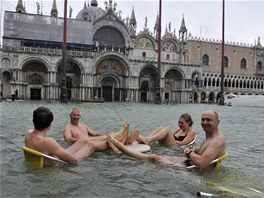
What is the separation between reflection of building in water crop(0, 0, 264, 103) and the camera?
136 feet

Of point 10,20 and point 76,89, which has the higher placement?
point 10,20

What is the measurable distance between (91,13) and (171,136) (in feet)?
164

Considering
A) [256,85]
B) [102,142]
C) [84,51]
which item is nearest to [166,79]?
[84,51]

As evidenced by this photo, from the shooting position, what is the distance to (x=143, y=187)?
13.8ft

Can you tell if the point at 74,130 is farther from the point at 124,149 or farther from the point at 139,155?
the point at 139,155

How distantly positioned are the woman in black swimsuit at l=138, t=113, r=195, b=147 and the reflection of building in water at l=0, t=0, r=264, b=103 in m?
35.3

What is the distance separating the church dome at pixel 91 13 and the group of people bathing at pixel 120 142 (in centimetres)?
4484

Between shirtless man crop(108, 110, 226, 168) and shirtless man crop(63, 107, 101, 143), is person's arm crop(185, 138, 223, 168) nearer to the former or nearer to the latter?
shirtless man crop(108, 110, 226, 168)

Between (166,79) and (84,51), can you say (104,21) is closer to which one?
(84,51)

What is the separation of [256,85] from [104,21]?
3250cm

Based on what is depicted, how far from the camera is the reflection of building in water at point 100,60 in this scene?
1631 inches

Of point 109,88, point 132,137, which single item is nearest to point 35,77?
point 109,88

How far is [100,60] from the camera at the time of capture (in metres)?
45.0

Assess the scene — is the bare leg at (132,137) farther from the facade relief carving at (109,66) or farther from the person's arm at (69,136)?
the facade relief carving at (109,66)
